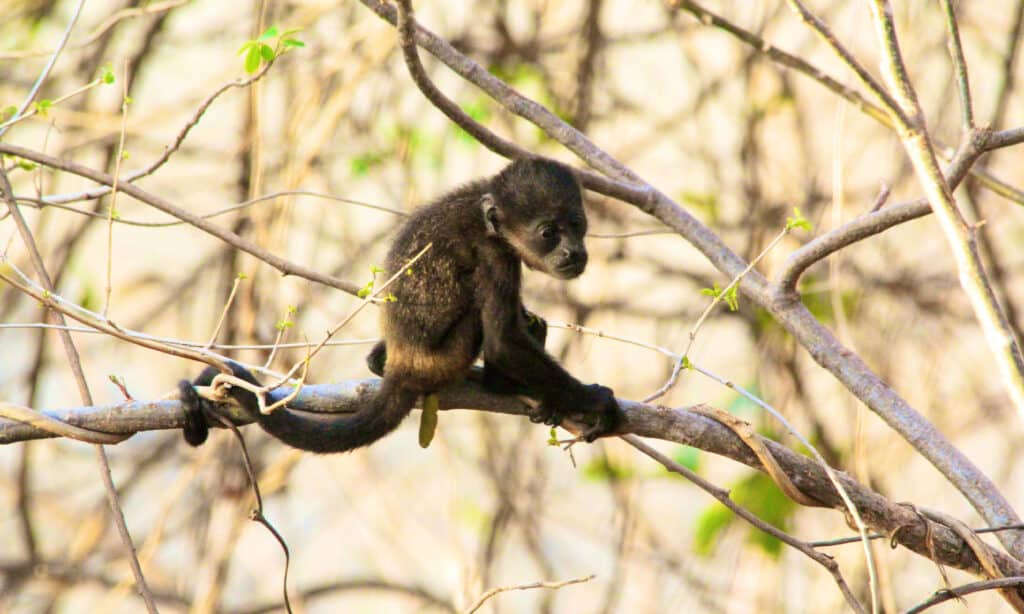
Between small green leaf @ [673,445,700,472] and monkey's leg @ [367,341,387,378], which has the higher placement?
small green leaf @ [673,445,700,472]

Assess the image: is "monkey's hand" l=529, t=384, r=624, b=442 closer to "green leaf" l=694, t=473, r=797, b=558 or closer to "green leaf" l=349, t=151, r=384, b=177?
"green leaf" l=694, t=473, r=797, b=558

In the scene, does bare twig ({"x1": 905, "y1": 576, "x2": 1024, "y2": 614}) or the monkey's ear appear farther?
the monkey's ear

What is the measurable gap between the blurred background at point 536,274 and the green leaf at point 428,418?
2568 mm

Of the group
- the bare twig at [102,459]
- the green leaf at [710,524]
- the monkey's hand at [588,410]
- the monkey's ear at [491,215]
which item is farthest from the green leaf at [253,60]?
the green leaf at [710,524]

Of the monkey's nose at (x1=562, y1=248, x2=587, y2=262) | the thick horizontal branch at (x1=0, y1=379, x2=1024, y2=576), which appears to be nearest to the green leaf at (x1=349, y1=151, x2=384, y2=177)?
the monkey's nose at (x1=562, y1=248, x2=587, y2=262)

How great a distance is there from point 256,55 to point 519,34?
4.34 m

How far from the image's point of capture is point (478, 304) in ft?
13.2

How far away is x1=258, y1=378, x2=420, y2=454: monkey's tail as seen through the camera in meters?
3.31

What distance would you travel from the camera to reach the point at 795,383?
6.96 meters

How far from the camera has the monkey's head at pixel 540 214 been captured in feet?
13.4

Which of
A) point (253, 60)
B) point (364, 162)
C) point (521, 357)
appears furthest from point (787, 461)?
point (364, 162)

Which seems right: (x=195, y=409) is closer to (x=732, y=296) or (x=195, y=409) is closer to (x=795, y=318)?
(x=732, y=296)

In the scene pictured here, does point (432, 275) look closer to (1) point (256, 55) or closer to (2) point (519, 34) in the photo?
(1) point (256, 55)

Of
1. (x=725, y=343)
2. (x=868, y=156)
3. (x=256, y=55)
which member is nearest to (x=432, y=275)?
(x=256, y=55)
